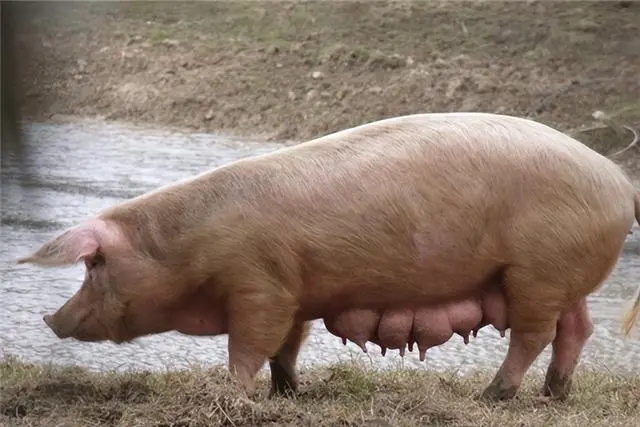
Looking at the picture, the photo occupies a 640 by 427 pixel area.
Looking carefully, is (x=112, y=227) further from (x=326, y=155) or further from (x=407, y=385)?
(x=407, y=385)

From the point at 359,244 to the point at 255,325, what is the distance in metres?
0.45

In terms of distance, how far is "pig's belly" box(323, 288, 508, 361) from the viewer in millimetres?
3695

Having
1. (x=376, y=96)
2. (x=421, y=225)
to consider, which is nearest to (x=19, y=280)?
(x=421, y=225)

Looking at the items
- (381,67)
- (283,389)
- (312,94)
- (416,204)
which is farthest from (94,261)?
(381,67)

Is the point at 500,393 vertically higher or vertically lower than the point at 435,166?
lower

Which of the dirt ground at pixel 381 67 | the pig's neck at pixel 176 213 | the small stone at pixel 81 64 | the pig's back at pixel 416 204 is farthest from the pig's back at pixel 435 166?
the dirt ground at pixel 381 67

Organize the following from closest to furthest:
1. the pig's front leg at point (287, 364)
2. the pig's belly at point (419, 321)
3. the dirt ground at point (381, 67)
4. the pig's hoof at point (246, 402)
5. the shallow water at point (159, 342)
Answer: the pig's hoof at point (246, 402) < the pig's belly at point (419, 321) < the pig's front leg at point (287, 364) < the shallow water at point (159, 342) < the dirt ground at point (381, 67)

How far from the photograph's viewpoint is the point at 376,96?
1080 cm

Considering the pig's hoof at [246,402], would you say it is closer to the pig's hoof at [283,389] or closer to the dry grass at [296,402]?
the dry grass at [296,402]

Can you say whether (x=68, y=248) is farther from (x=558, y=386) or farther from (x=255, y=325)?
(x=558, y=386)

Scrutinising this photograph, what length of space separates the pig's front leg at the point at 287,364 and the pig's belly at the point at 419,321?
0.23 metres

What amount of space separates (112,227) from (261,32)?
8145 mm

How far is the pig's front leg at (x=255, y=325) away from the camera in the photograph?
348 cm

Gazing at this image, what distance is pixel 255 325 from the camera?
3.49 meters
